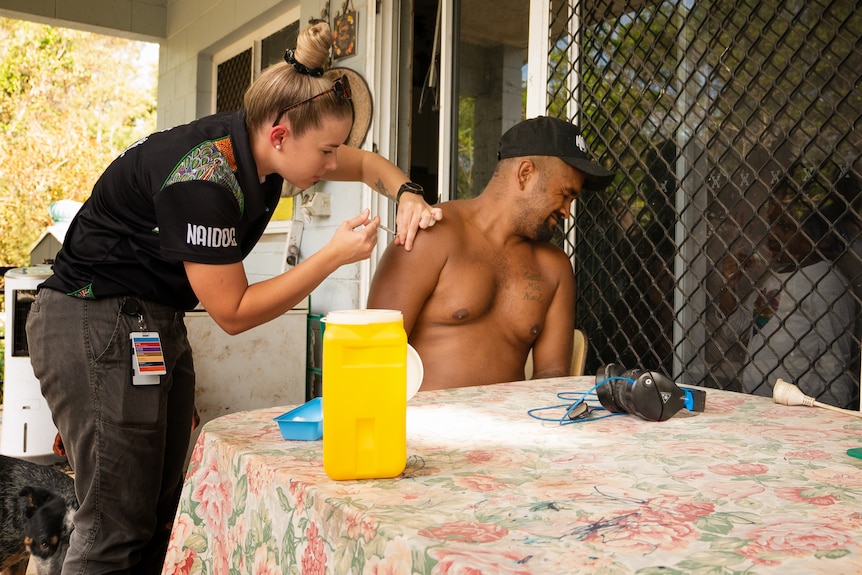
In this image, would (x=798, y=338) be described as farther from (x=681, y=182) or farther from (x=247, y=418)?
(x=247, y=418)

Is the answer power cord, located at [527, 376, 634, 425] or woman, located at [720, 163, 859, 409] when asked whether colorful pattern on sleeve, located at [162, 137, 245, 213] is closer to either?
power cord, located at [527, 376, 634, 425]

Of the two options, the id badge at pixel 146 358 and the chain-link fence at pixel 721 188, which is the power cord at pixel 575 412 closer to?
the id badge at pixel 146 358

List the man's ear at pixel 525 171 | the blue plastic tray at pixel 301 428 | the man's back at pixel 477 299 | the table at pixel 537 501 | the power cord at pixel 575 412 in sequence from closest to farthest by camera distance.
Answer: the table at pixel 537 501, the blue plastic tray at pixel 301 428, the power cord at pixel 575 412, the man's back at pixel 477 299, the man's ear at pixel 525 171

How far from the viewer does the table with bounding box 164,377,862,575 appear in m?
0.60

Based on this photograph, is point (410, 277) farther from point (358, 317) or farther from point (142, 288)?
point (358, 317)

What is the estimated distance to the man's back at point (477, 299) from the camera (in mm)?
1919

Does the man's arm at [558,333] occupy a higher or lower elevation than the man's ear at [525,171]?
lower

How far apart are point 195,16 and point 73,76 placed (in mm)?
6413

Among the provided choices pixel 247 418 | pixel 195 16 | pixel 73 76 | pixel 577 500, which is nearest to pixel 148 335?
pixel 247 418

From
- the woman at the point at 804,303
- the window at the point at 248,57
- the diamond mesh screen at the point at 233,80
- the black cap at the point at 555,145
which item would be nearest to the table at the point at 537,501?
the woman at the point at 804,303

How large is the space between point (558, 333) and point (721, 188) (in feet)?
2.28

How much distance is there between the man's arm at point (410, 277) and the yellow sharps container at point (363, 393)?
1.08 meters

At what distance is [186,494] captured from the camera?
3.26ft

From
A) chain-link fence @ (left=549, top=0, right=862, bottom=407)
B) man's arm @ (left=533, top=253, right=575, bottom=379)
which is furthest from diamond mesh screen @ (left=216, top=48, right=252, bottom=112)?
man's arm @ (left=533, top=253, right=575, bottom=379)
